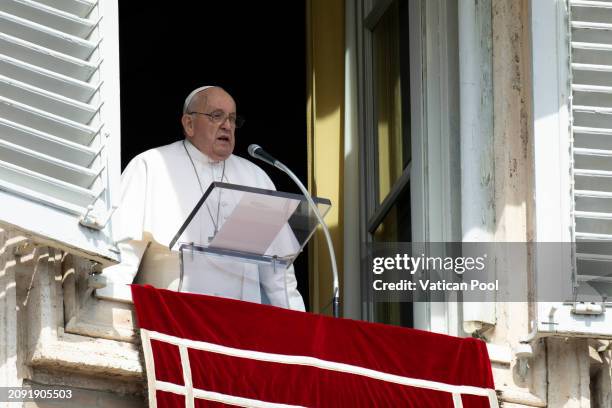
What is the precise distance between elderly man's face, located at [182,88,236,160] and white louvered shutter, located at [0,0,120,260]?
4.19 ft

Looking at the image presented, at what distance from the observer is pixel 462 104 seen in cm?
789

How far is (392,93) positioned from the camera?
28.8ft

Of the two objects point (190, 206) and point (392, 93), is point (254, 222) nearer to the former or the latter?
point (190, 206)

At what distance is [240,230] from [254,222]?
0.18 ft

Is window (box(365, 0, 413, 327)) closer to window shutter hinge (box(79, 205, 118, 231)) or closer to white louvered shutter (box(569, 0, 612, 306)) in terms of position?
white louvered shutter (box(569, 0, 612, 306))

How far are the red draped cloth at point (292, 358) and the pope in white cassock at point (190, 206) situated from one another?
297 millimetres

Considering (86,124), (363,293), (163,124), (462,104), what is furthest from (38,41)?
(163,124)

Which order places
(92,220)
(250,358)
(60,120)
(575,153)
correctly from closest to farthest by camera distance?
(92,220)
(60,120)
(250,358)
(575,153)

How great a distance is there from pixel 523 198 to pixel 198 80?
3605mm

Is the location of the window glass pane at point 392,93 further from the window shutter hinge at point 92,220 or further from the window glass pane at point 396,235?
the window shutter hinge at point 92,220

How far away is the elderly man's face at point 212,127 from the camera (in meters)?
8.33

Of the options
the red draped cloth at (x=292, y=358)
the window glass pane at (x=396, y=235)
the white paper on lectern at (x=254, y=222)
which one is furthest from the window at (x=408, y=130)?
the white paper on lectern at (x=254, y=222)

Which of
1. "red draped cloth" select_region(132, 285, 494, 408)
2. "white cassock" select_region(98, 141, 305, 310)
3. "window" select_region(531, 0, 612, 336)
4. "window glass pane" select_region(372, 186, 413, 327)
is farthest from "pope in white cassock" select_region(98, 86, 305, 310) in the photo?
"window" select_region(531, 0, 612, 336)

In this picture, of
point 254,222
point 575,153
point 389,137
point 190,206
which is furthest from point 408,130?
point 254,222
